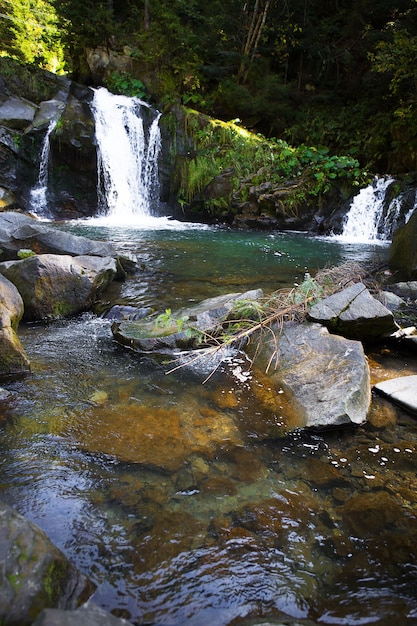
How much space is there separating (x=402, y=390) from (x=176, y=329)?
2139mm

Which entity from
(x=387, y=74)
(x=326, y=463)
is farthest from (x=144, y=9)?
(x=326, y=463)

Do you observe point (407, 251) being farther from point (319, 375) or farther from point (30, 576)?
point (30, 576)

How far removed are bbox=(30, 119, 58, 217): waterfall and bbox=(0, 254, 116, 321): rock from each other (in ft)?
27.8

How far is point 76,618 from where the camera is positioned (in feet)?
4.41

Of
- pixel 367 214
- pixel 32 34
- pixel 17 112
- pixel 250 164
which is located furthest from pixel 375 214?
pixel 32 34

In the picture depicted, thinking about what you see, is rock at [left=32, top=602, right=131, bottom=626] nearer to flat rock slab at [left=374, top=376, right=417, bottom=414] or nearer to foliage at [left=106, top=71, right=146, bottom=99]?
flat rock slab at [left=374, top=376, right=417, bottom=414]

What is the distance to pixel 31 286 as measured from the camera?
15.4 ft

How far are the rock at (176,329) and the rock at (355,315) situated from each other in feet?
2.41

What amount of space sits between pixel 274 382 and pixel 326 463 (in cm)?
101

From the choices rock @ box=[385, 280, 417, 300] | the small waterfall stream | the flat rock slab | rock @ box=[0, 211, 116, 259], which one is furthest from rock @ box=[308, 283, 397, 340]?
the small waterfall stream

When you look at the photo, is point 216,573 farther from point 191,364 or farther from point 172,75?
point 172,75

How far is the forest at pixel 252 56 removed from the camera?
14359mm

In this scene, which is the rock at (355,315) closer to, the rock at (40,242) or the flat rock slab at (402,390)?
the flat rock slab at (402,390)

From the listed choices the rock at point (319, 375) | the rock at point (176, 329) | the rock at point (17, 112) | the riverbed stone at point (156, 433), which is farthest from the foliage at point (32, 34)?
the riverbed stone at point (156, 433)
